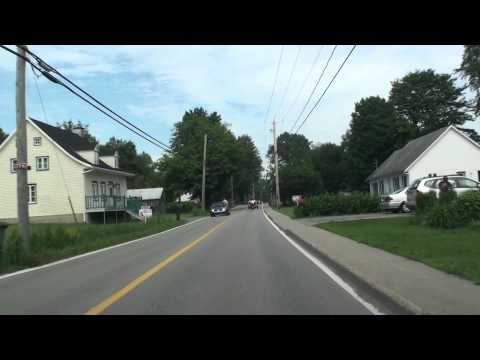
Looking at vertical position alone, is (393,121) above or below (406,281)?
above

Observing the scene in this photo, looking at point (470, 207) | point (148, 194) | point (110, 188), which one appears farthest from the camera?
point (148, 194)

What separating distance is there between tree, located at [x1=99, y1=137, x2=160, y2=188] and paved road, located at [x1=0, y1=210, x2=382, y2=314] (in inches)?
3941

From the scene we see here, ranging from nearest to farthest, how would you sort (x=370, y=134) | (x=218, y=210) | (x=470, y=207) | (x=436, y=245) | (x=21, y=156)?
1. (x=436, y=245)
2. (x=21, y=156)
3. (x=470, y=207)
4. (x=218, y=210)
5. (x=370, y=134)

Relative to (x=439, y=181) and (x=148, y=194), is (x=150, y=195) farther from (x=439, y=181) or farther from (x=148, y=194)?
(x=439, y=181)

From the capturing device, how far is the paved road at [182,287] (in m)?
7.62

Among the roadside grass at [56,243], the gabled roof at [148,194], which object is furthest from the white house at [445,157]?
the gabled roof at [148,194]

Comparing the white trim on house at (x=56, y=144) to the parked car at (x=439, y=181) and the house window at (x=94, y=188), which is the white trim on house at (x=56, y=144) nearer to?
the house window at (x=94, y=188)

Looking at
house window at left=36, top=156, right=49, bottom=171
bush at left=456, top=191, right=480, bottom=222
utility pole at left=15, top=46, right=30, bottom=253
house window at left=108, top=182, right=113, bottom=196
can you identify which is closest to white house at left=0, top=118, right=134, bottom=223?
house window at left=36, top=156, right=49, bottom=171

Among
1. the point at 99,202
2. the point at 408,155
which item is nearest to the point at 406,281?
the point at 99,202

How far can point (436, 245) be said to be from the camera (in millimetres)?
13148

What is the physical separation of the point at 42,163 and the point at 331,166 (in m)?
72.7
